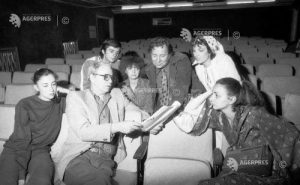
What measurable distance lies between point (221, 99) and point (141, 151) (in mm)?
771

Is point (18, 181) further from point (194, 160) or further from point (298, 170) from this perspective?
point (298, 170)

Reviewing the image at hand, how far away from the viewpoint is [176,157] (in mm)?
2275

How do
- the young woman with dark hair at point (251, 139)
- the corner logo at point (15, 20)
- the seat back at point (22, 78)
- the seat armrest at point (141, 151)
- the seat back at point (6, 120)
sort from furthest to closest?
1. the corner logo at point (15, 20)
2. the seat back at point (22, 78)
3. the seat back at point (6, 120)
4. the seat armrest at point (141, 151)
5. the young woman with dark hair at point (251, 139)

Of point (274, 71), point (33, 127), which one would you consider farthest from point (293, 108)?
point (33, 127)

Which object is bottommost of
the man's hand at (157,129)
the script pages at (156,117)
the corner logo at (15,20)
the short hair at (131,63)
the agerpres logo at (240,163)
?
the agerpres logo at (240,163)

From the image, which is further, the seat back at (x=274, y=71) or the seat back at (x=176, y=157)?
the seat back at (x=274, y=71)

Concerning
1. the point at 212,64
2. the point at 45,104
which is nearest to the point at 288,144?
the point at 212,64

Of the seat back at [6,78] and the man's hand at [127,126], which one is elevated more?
the seat back at [6,78]

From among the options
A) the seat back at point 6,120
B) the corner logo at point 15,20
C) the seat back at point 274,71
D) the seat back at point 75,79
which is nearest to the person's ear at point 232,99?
the seat back at point 6,120

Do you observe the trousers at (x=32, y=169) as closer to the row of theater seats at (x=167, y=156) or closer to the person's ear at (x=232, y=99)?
the row of theater seats at (x=167, y=156)

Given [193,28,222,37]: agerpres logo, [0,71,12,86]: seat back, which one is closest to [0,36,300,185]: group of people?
[0,71,12,86]: seat back

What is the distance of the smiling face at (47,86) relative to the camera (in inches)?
88.5

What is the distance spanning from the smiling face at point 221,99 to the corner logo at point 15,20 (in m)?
7.28

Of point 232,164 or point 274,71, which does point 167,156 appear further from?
point 274,71
